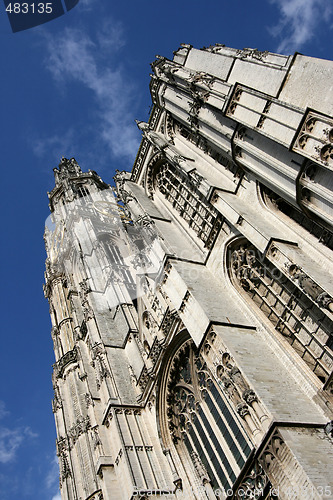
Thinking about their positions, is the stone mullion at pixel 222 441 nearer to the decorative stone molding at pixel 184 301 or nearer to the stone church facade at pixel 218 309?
the stone church facade at pixel 218 309

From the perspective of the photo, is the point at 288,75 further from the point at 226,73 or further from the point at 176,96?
the point at 176,96

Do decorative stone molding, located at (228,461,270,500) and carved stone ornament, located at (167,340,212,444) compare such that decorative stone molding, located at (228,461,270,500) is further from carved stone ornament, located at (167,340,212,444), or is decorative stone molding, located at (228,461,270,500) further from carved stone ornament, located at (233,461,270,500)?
carved stone ornament, located at (167,340,212,444)

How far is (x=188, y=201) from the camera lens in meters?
19.3

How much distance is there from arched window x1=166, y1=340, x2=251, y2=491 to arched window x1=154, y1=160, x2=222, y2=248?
15.3ft

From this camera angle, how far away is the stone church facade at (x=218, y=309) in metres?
9.73

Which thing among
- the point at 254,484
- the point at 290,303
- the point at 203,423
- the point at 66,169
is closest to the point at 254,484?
the point at 254,484

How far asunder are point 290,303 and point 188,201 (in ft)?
28.9

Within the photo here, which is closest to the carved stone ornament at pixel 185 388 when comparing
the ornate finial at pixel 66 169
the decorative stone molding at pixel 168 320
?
the decorative stone molding at pixel 168 320

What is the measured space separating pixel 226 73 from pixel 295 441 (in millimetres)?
12314

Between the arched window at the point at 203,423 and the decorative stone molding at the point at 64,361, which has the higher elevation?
the decorative stone molding at the point at 64,361

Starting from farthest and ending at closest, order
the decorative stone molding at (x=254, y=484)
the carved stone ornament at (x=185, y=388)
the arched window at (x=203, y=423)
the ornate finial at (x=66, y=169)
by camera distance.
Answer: the ornate finial at (x=66, y=169), the carved stone ornament at (x=185, y=388), the arched window at (x=203, y=423), the decorative stone molding at (x=254, y=484)

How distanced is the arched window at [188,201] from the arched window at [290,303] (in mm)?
2009

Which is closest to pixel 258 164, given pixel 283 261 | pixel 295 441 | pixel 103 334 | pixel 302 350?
pixel 283 261

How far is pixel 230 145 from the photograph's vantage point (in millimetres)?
15117
